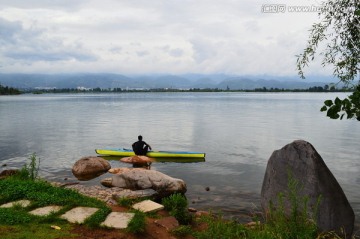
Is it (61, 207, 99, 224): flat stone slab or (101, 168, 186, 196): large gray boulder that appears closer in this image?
(61, 207, 99, 224): flat stone slab

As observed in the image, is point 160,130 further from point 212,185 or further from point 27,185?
point 27,185

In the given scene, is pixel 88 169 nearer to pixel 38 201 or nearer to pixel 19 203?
pixel 38 201

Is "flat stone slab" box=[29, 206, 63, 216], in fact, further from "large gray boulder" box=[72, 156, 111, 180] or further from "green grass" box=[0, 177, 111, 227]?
"large gray boulder" box=[72, 156, 111, 180]

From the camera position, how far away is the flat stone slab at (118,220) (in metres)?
10.0

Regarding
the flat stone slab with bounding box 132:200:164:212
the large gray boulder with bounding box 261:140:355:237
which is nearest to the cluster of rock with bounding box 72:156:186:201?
the flat stone slab with bounding box 132:200:164:212

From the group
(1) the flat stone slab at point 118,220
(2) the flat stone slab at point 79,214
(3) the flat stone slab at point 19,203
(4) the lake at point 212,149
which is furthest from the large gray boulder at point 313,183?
(3) the flat stone slab at point 19,203

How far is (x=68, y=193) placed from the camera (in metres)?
12.4

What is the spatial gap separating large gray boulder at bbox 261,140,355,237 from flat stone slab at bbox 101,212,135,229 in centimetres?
551

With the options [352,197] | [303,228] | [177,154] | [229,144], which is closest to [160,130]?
[229,144]

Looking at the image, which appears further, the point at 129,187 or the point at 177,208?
the point at 129,187

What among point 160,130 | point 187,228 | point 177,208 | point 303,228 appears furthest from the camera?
point 160,130

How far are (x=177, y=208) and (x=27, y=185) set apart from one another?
5.40 meters

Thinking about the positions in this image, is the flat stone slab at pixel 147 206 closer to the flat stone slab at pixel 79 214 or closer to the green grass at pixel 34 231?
the flat stone slab at pixel 79 214

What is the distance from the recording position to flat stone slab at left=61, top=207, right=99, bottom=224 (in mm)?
10297
